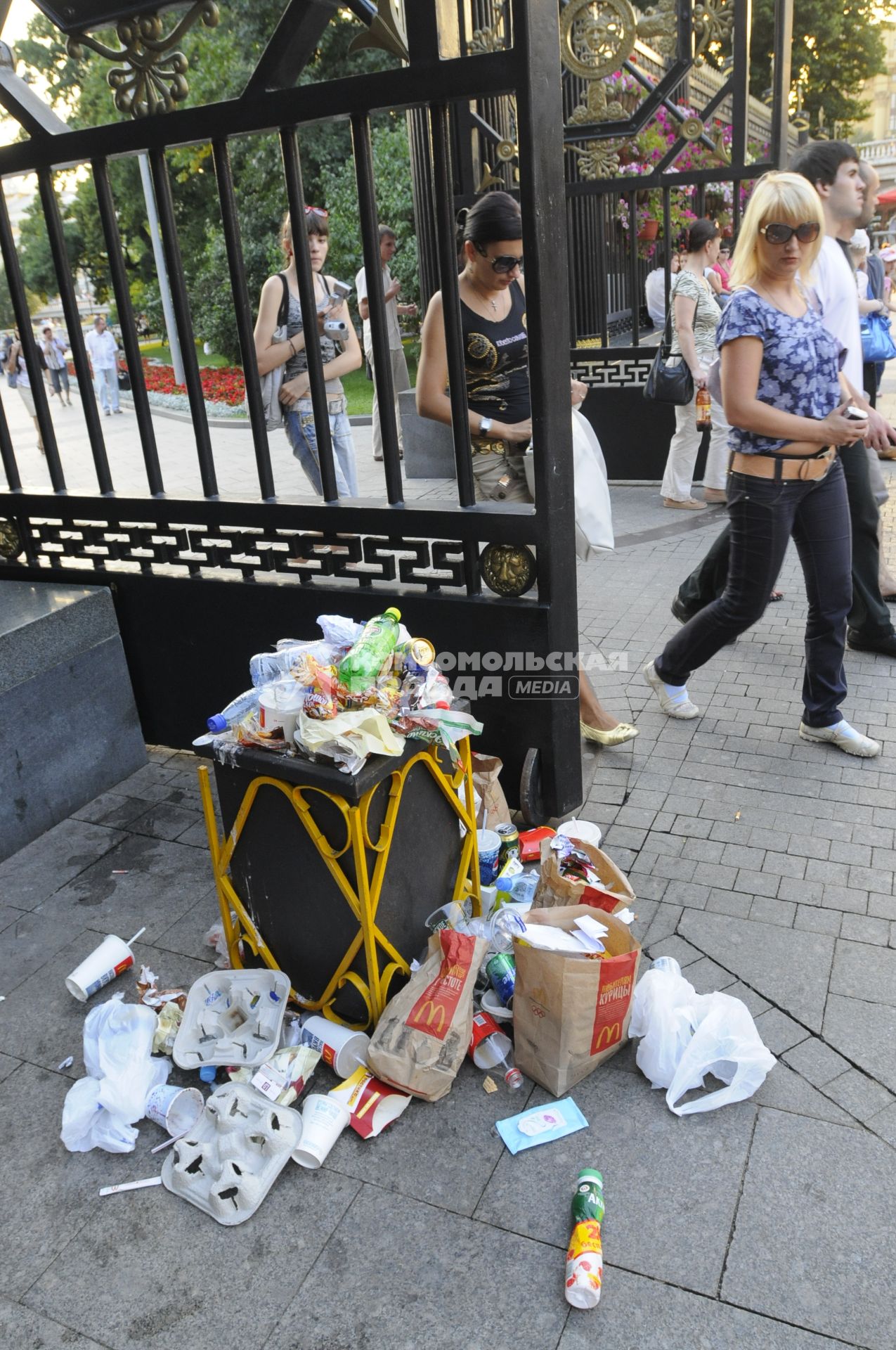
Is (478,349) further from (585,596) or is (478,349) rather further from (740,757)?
(585,596)

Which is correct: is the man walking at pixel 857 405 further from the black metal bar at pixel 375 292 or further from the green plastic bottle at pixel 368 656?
the green plastic bottle at pixel 368 656

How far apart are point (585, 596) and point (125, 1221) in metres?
4.63

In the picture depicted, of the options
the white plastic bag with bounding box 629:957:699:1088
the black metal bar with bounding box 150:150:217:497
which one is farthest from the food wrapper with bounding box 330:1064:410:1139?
the black metal bar with bounding box 150:150:217:497

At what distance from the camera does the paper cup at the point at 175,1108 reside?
99.8 inches

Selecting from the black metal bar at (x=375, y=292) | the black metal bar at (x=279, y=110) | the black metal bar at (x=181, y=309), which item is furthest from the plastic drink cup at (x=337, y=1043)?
the black metal bar at (x=279, y=110)

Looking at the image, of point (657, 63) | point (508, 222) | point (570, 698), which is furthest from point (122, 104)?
point (657, 63)

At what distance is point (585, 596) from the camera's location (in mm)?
6277

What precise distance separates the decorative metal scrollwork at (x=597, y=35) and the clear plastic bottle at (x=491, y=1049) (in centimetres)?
713

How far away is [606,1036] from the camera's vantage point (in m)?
2.59

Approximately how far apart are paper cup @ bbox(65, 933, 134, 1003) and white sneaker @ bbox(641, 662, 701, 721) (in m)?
2.55

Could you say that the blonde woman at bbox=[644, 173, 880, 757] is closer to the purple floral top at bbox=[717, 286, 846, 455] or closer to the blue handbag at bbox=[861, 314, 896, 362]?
the purple floral top at bbox=[717, 286, 846, 455]

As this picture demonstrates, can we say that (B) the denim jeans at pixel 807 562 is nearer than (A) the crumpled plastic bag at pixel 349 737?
No

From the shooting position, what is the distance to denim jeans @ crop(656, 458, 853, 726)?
3865mm

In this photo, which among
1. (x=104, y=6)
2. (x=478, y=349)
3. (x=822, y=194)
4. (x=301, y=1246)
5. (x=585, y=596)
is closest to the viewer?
(x=301, y=1246)
